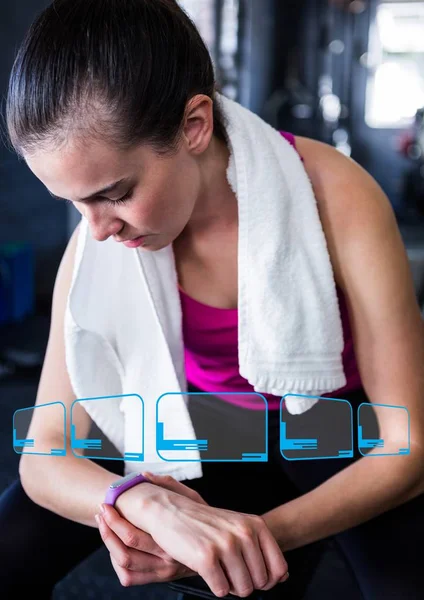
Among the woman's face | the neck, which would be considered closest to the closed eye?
the woman's face

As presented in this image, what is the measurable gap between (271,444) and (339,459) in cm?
7

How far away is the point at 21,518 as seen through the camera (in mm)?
699

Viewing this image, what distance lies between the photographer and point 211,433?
0.67 m

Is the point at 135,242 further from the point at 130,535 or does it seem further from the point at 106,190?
the point at 130,535

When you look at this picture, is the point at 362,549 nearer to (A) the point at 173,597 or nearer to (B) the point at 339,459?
(B) the point at 339,459

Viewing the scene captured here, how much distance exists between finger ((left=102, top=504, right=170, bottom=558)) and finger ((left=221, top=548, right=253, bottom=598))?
5 cm

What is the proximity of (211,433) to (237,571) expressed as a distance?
18 cm

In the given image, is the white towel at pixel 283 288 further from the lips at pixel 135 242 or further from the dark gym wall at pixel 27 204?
the dark gym wall at pixel 27 204

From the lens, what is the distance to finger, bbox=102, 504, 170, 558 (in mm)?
515

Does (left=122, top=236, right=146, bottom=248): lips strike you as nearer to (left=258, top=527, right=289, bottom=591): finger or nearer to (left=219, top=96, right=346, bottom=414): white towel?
(left=219, top=96, right=346, bottom=414): white towel

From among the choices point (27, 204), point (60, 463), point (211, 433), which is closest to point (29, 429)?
point (60, 463)

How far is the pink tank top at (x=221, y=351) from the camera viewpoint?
0.72 meters

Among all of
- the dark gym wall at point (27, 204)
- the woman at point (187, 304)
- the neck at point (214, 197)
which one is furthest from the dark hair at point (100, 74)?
the dark gym wall at point (27, 204)

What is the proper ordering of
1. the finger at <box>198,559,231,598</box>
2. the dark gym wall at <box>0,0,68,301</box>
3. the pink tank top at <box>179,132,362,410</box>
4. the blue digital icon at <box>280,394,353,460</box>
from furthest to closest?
1. the dark gym wall at <box>0,0,68,301</box>
2. the pink tank top at <box>179,132,362,410</box>
3. the blue digital icon at <box>280,394,353,460</box>
4. the finger at <box>198,559,231,598</box>
